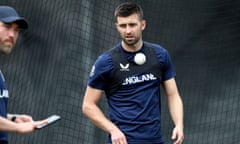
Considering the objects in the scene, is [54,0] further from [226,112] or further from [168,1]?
[226,112]

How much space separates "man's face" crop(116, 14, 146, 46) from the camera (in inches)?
187

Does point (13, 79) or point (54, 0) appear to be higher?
point (54, 0)

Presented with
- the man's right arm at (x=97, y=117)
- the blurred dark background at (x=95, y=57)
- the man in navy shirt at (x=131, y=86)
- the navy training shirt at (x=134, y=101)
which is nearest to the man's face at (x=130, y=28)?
the man in navy shirt at (x=131, y=86)

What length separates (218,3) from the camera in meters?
7.78

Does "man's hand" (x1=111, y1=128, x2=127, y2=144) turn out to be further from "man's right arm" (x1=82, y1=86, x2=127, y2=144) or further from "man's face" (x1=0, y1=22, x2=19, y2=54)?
"man's face" (x1=0, y1=22, x2=19, y2=54)

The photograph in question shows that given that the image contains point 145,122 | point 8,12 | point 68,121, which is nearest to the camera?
point 8,12

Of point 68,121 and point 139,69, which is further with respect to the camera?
point 68,121

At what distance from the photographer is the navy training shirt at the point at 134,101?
15.5 feet

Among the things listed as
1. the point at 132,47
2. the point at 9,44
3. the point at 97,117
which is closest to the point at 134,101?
the point at 97,117

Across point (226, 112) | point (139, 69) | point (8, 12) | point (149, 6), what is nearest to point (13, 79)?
point (149, 6)

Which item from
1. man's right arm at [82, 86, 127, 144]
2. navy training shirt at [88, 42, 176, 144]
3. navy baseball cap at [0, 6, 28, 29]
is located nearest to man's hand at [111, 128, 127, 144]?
man's right arm at [82, 86, 127, 144]

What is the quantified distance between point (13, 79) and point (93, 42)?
3.07 ft

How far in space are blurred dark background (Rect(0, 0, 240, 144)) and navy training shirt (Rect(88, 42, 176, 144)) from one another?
2369mm

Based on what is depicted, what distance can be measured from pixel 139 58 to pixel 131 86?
20 centimetres
